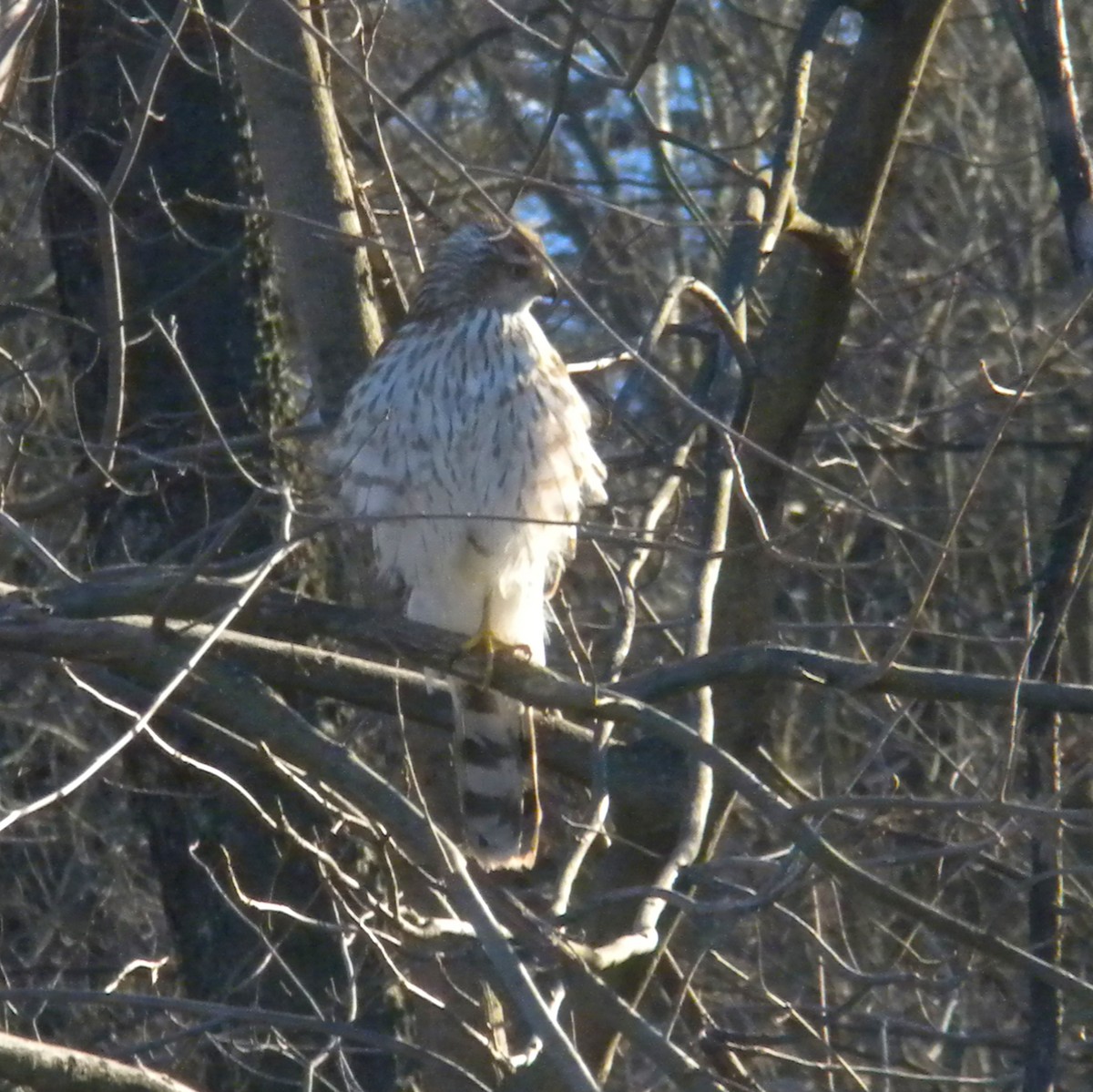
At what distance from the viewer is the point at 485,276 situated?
456cm

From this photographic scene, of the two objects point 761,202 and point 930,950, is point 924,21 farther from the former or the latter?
point 930,950

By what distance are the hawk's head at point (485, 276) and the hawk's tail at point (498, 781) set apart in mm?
889

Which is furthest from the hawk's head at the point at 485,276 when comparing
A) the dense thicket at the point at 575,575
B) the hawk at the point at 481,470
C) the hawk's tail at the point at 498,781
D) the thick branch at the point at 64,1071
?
the thick branch at the point at 64,1071

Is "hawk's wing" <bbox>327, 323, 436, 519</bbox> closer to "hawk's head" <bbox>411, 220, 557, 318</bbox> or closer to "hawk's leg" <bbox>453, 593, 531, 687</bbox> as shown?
"hawk's head" <bbox>411, 220, 557, 318</bbox>

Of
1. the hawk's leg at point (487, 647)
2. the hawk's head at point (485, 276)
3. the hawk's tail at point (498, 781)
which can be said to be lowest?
the hawk's tail at point (498, 781)

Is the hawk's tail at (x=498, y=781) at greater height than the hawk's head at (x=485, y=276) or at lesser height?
lesser

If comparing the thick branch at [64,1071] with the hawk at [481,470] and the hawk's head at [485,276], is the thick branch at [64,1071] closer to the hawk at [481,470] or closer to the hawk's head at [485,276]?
the hawk at [481,470]

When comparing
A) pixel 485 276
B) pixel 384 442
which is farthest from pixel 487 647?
pixel 485 276

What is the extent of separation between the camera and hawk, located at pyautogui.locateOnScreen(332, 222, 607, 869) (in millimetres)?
4281

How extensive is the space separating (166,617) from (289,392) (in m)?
2.54

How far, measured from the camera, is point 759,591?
4180mm

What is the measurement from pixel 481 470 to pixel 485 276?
21.5 inches

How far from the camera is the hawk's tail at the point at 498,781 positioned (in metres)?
4.56

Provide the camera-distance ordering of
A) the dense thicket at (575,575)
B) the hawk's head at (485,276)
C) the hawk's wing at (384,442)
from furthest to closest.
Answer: the hawk's head at (485,276) → the hawk's wing at (384,442) → the dense thicket at (575,575)
